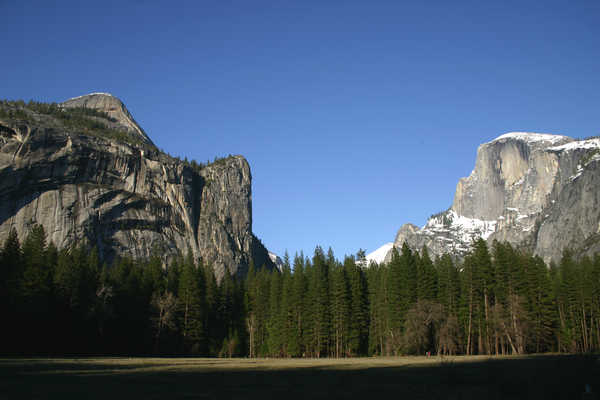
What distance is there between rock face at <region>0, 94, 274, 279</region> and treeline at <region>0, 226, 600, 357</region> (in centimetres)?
6522

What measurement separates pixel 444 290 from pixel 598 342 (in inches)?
962

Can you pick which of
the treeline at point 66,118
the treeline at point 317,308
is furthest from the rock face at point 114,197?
the treeline at point 317,308

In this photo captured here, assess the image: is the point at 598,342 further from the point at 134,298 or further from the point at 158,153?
the point at 158,153

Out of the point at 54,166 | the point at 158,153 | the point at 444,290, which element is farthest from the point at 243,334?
the point at 158,153

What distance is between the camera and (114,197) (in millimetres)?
146500

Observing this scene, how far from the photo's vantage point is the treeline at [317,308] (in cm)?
5775

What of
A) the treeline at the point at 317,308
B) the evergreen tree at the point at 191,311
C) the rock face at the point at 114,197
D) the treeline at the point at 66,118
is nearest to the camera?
the treeline at the point at 317,308

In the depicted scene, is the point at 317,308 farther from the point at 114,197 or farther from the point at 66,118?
the point at 66,118

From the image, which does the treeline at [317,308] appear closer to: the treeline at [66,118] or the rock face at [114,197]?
the rock face at [114,197]

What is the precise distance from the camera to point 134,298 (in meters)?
71.7

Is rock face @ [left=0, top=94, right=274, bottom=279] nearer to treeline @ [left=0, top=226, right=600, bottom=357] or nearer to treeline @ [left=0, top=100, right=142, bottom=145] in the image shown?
treeline @ [left=0, top=100, right=142, bottom=145]

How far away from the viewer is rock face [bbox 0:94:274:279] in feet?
431

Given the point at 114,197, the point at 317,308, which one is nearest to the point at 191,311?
the point at 317,308

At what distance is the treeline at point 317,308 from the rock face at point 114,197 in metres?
65.2
